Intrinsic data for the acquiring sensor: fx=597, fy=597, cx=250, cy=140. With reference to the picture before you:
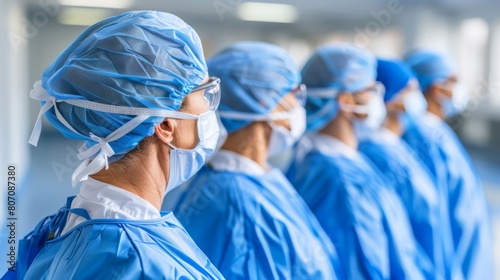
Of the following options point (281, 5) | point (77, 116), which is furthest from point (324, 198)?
point (281, 5)

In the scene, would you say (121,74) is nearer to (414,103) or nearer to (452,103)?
(414,103)

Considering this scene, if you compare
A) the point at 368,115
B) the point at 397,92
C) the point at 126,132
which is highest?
the point at 126,132

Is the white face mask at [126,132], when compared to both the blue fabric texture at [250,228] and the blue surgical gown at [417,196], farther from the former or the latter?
the blue surgical gown at [417,196]

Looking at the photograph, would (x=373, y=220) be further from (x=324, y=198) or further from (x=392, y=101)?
(x=392, y=101)

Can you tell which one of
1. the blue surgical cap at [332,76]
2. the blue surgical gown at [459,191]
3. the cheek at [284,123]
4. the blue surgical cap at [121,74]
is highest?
the blue surgical cap at [121,74]

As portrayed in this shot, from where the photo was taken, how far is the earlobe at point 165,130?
1.21m

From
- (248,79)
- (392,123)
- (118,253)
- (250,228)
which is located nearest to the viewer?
(118,253)

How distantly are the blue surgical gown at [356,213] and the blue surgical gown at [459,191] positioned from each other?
820 mm

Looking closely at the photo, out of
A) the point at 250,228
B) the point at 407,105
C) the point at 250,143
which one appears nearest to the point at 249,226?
the point at 250,228

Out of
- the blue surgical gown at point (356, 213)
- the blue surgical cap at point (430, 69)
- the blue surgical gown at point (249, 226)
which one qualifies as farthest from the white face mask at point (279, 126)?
the blue surgical cap at point (430, 69)

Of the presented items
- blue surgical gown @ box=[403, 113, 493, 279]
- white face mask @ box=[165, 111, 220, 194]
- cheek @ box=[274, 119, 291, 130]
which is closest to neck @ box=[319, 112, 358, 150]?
cheek @ box=[274, 119, 291, 130]

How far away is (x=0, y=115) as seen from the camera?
413cm

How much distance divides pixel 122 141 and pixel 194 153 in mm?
186

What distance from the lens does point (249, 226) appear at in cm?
171
